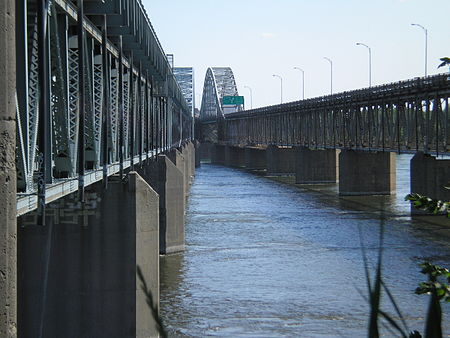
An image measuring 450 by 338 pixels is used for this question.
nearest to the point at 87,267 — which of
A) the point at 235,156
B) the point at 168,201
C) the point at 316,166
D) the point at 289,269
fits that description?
the point at 289,269

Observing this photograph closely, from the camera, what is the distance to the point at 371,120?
7788cm

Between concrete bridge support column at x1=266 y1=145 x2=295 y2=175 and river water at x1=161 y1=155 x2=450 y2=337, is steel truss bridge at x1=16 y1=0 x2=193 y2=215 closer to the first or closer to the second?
river water at x1=161 y1=155 x2=450 y2=337

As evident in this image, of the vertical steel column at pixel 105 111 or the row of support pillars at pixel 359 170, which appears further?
the row of support pillars at pixel 359 170

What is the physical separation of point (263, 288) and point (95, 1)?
13.7 m

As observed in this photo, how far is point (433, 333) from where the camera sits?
329 centimetres

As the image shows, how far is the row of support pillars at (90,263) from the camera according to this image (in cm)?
1992

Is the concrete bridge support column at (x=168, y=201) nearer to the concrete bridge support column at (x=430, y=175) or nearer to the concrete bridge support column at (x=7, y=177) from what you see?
the concrete bridge support column at (x=430, y=175)

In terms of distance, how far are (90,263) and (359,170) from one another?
57.5m

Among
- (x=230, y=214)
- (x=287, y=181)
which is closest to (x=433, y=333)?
(x=230, y=214)

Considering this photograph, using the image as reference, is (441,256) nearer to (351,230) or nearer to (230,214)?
(351,230)

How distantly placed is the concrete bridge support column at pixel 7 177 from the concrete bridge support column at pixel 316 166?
294 ft

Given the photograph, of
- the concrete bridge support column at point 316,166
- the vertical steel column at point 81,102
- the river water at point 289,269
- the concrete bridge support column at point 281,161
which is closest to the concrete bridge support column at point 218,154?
the concrete bridge support column at point 281,161

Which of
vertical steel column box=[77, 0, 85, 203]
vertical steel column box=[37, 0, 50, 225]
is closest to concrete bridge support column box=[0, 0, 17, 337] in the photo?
vertical steel column box=[37, 0, 50, 225]

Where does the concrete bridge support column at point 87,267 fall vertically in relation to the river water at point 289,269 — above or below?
above
